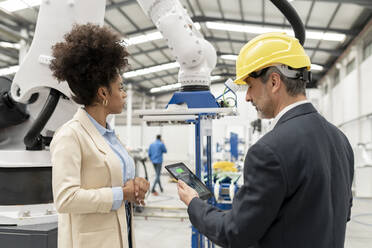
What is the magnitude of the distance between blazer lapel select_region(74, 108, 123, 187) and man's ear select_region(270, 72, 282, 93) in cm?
67

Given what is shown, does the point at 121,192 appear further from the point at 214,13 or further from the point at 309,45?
the point at 309,45

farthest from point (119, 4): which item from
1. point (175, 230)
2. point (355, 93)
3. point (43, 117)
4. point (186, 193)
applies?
point (186, 193)

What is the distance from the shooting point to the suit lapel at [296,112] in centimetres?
106

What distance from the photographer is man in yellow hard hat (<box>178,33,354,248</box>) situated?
944mm

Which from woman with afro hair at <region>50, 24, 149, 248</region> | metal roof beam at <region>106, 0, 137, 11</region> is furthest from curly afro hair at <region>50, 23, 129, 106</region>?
metal roof beam at <region>106, 0, 137, 11</region>

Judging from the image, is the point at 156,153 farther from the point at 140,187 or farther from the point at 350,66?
the point at 140,187

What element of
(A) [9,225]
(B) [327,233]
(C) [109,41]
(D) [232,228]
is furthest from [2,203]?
(B) [327,233]

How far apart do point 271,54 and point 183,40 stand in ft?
3.18

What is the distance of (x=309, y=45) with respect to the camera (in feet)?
34.2

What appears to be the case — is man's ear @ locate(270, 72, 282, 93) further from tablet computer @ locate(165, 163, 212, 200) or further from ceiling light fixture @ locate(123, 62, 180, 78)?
ceiling light fixture @ locate(123, 62, 180, 78)

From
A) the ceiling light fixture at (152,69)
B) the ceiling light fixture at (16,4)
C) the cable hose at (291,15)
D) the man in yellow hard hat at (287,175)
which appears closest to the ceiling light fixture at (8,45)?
the ceiling light fixture at (16,4)

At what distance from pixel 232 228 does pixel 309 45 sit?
1055 cm

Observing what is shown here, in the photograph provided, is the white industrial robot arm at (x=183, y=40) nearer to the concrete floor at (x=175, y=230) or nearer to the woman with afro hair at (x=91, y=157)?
the woman with afro hair at (x=91, y=157)

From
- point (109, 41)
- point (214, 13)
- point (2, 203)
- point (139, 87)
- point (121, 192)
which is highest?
point (214, 13)
